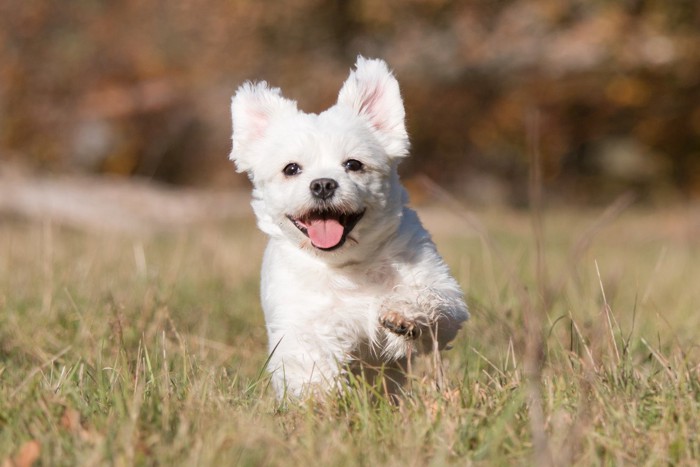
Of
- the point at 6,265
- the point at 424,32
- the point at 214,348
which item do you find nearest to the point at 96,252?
the point at 6,265

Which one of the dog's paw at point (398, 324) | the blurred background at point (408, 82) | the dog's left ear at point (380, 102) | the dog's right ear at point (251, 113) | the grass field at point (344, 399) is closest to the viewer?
the grass field at point (344, 399)

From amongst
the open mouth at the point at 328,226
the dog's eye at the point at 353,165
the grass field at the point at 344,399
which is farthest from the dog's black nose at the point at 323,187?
the grass field at the point at 344,399

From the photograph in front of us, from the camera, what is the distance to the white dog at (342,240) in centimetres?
386

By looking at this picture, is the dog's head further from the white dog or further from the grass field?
the grass field

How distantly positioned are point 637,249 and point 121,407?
950 cm

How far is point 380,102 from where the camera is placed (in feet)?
14.5

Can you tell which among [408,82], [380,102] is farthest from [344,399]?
[408,82]

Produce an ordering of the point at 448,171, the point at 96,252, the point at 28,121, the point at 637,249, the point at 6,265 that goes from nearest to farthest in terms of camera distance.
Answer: the point at 6,265
the point at 96,252
the point at 637,249
the point at 28,121
the point at 448,171

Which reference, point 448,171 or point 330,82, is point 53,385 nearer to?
point 330,82

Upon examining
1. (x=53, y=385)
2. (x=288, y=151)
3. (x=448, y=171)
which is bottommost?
(x=448, y=171)

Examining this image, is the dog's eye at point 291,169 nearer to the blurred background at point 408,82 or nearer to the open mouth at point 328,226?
the open mouth at point 328,226

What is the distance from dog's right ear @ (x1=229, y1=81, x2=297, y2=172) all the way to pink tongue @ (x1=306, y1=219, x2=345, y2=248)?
0.62m

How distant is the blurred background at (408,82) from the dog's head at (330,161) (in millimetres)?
12215

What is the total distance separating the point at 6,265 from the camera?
6305 millimetres
